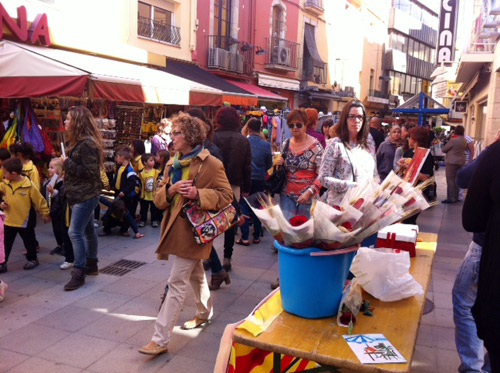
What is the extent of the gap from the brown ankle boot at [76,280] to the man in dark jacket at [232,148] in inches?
63.0

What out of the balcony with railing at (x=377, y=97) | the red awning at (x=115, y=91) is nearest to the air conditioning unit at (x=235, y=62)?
the red awning at (x=115, y=91)

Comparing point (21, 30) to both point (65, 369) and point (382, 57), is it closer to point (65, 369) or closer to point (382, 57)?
point (65, 369)

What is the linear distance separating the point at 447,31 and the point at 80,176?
1880cm

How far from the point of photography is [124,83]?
8.17m

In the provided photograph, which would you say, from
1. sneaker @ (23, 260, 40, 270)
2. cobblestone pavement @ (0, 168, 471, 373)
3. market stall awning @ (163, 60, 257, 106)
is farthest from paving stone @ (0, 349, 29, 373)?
market stall awning @ (163, 60, 257, 106)

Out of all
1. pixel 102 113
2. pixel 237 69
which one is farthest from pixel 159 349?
pixel 237 69

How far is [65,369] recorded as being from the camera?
3418 mm

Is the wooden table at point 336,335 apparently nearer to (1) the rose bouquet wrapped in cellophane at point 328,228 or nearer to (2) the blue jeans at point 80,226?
(1) the rose bouquet wrapped in cellophane at point 328,228

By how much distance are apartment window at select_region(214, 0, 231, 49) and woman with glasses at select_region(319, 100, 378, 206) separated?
1370cm

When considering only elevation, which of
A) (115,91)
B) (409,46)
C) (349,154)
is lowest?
(349,154)

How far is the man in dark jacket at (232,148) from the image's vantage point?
5535 millimetres

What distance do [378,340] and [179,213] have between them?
1.89 meters

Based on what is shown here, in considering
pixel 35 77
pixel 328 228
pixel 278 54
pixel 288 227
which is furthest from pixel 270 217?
pixel 278 54

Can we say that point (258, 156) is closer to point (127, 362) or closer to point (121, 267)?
point (121, 267)
